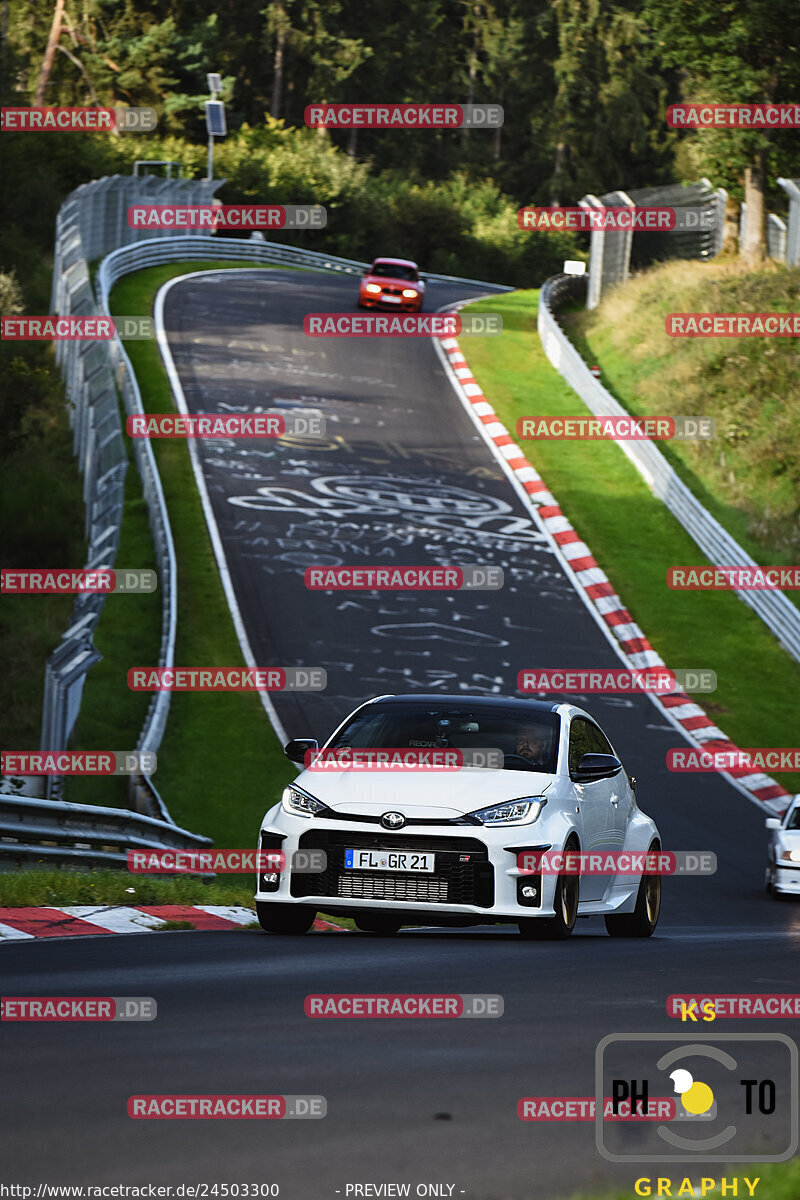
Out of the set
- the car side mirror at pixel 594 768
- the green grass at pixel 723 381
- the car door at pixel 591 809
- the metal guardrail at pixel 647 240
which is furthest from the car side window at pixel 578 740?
the metal guardrail at pixel 647 240

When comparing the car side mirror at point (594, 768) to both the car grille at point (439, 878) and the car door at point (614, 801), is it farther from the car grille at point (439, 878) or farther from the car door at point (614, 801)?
the car grille at point (439, 878)

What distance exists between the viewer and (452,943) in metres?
9.79

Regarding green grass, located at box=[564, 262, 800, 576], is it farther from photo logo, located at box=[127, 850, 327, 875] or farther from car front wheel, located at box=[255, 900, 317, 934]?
car front wheel, located at box=[255, 900, 317, 934]

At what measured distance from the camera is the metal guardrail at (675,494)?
26859mm

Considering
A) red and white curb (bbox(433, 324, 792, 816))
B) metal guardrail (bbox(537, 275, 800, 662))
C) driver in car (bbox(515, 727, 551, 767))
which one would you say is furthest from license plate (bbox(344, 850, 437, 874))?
metal guardrail (bbox(537, 275, 800, 662))

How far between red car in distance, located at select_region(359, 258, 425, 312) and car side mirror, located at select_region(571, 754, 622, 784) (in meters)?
39.2

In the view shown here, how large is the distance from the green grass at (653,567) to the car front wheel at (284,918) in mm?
12487

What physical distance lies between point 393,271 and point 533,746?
40.3 meters

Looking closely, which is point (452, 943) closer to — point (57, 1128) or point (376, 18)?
point (57, 1128)

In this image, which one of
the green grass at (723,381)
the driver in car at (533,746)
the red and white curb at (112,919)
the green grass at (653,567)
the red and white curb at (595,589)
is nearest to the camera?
the red and white curb at (112,919)

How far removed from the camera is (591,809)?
1047cm

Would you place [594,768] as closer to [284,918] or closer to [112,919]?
[284,918]

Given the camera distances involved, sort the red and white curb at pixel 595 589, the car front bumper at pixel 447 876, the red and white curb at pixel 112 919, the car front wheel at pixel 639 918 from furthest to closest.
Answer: the red and white curb at pixel 595 589
the car front wheel at pixel 639 918
the car front bumper at pixel 447 876
the red and white curb at pixel 112 919

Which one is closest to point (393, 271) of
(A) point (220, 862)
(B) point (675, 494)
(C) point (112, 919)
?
(B) point (675, 494)
